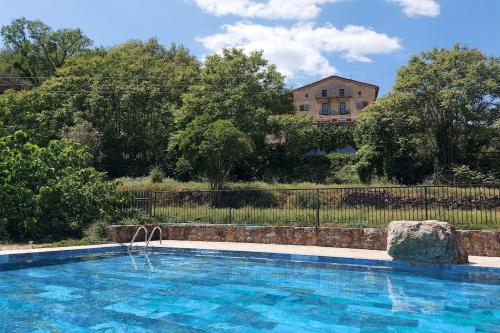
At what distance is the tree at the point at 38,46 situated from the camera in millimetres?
54875

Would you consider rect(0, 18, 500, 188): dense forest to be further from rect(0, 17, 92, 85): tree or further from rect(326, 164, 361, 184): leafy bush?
rect(0, 17, 92, 85): tree

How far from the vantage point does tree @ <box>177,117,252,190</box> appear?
80.7 ft

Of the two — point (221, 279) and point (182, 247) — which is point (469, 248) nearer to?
point (221, 279)

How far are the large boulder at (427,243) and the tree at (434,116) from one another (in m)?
22.7

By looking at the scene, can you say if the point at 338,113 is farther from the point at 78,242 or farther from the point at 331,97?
the point at 78,242

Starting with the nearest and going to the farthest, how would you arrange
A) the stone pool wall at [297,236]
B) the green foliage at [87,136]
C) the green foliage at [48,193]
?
the stone pool wall at [297,236]
the green foliage at [48,193]
the green foliage at [87,136]

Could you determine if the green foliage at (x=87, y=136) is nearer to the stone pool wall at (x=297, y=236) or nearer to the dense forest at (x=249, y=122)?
the dense forest at (x=249, y=122)

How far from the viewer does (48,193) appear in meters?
13.8

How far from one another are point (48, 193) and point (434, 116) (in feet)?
90.9

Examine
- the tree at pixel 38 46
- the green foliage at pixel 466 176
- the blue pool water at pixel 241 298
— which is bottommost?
the blue pool water at pixel 241 298

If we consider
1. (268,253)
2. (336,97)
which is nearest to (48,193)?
(268,253)

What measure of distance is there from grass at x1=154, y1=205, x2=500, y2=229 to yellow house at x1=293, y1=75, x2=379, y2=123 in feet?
155

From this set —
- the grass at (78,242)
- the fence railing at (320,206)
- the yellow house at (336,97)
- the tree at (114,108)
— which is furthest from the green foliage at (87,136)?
the yellow house at (336,97)

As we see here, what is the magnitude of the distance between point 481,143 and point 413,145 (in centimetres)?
459
